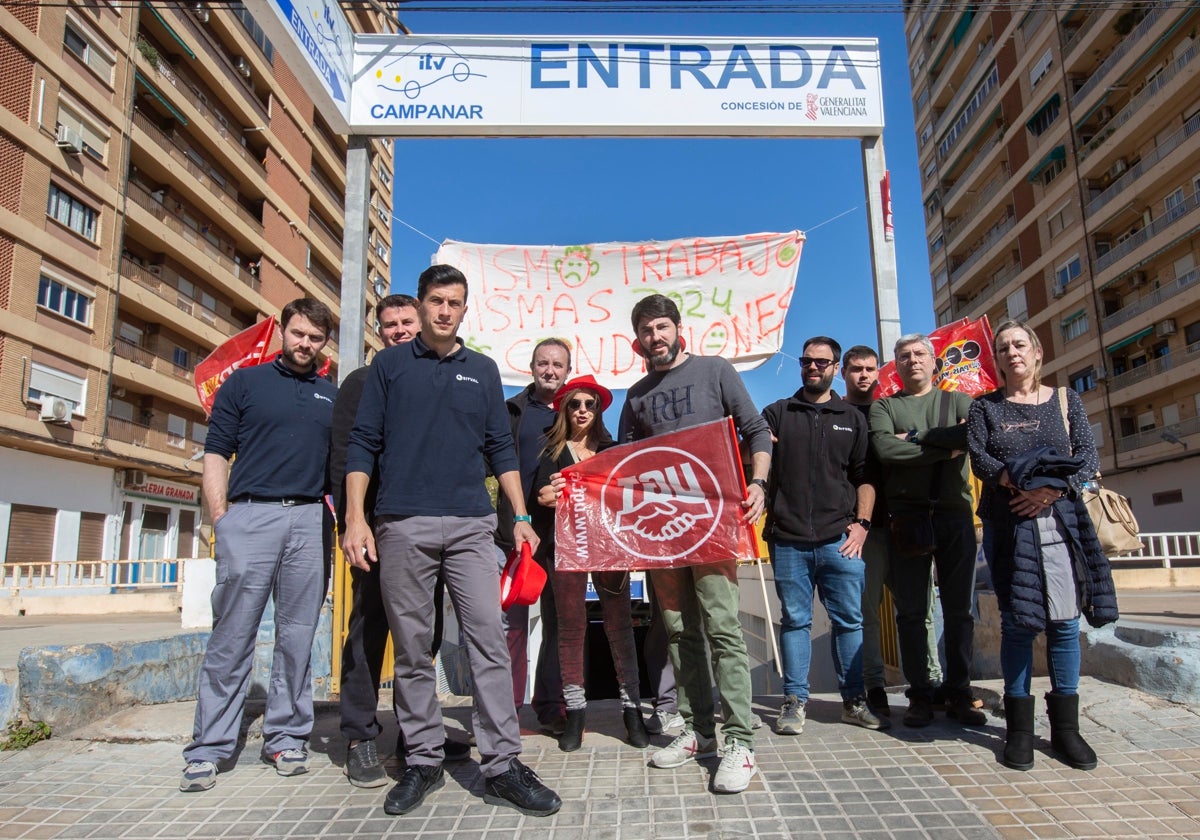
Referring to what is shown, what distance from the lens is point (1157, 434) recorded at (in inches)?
1190

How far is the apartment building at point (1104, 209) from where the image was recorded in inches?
1145

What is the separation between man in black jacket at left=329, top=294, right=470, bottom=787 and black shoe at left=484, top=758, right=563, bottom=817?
54 centimetres

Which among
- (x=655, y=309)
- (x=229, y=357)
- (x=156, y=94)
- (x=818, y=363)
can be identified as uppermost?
(x=156, y=94)

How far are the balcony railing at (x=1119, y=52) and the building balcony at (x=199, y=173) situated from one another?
3513 centimetres

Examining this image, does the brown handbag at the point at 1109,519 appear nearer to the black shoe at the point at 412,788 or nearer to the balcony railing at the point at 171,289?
the black shoe at the point at 412,788

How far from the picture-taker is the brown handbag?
10.9 feet

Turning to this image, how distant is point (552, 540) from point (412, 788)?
140cm

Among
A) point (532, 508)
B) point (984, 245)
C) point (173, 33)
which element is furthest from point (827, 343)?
point (984, 245)

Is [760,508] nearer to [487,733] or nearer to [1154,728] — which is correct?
[487,733]

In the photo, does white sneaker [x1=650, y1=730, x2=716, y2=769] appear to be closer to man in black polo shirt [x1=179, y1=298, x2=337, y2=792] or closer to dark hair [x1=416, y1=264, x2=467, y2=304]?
man in black polo shirt [x1=179, y1=298, x2=337, y2=792]

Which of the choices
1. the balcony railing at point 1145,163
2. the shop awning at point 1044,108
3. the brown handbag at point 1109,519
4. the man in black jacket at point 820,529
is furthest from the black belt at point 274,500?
the shop awning at point 1044,108

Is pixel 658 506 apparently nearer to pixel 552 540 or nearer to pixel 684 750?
pixel 552 540

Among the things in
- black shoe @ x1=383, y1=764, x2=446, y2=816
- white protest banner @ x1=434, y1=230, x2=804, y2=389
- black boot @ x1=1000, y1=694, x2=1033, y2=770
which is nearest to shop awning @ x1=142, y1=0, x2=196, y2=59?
white protest banner @ x1=434, y1=230, x2=804, y2=389

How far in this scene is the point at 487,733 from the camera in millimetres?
2902
